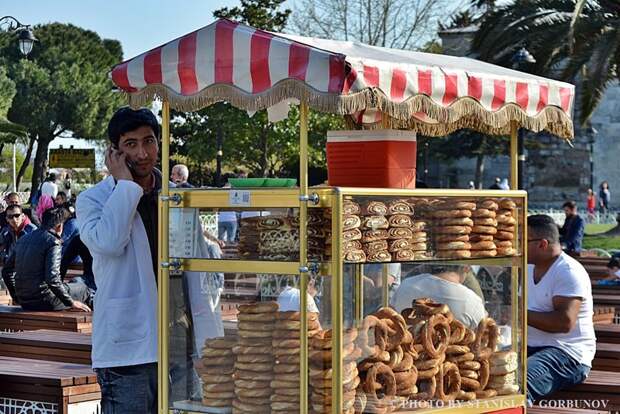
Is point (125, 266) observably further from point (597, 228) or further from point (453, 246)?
point (597, 228)

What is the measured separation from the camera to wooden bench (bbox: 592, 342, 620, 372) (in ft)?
26.6

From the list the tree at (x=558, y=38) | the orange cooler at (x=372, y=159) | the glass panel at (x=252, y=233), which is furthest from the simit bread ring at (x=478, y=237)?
the tree at (x=558, y=38)

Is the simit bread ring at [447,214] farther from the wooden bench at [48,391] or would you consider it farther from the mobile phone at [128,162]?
the wooden bench at [48,391]

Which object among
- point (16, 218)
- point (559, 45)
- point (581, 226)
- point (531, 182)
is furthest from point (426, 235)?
point (531, 182)

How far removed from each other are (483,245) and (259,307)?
1189mm

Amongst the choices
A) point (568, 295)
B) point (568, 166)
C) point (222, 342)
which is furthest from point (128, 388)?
point (568, 166)

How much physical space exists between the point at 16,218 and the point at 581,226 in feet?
33.9

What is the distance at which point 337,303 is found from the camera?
5.02m

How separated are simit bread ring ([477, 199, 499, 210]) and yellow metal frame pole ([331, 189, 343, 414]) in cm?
105

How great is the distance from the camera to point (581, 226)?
20.9m

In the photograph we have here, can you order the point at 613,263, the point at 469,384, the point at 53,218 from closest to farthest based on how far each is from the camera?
the point at 469,384 < the point at 53,218 < the point at 613,263

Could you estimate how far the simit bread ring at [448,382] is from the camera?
5578mm

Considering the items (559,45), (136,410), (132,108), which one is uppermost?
(559,45)

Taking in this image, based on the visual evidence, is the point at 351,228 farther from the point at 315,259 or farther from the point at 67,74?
the point at 67,74
